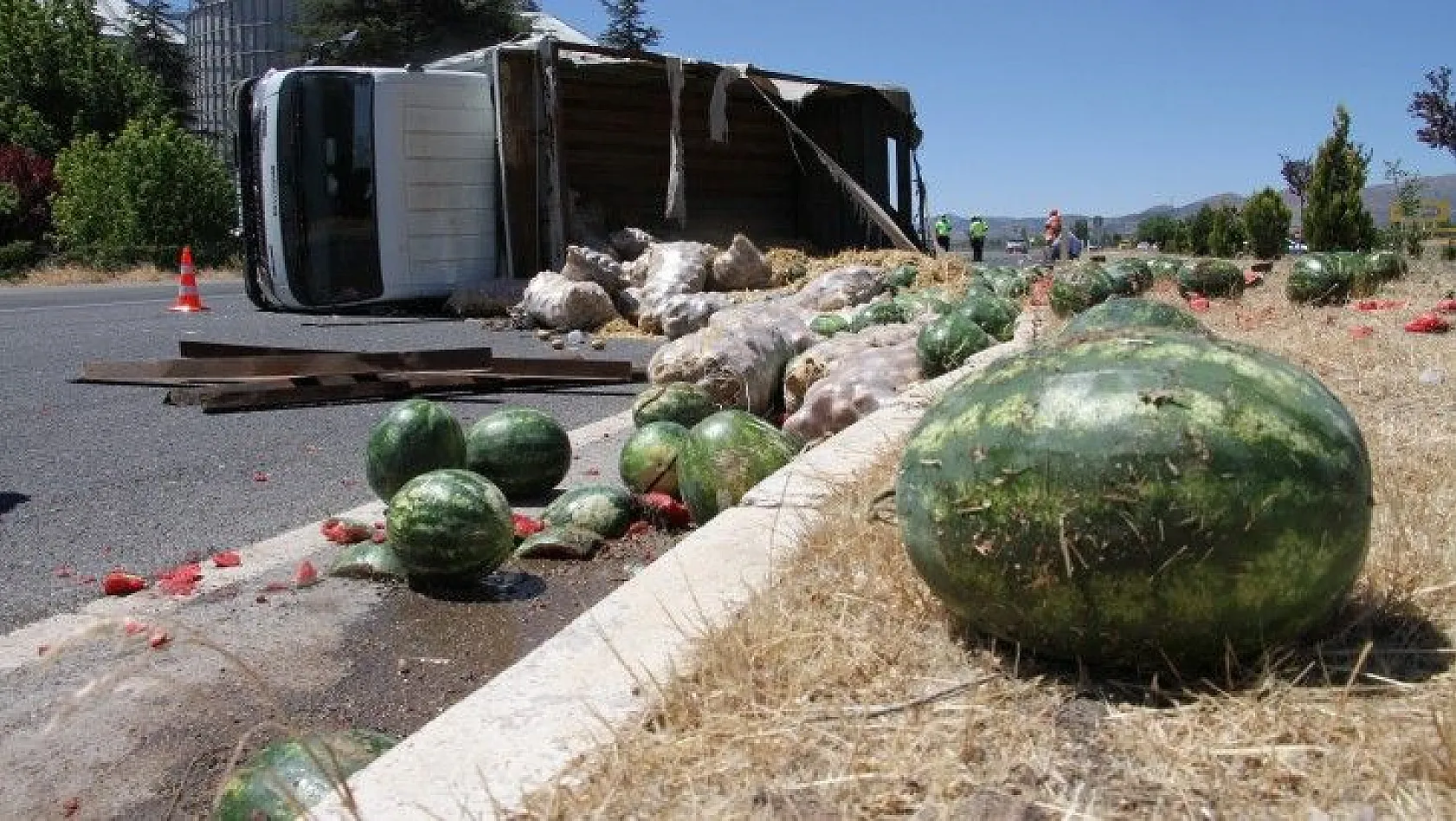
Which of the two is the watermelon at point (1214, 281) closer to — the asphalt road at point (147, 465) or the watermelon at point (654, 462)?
the asphalt road at point (147, 465)

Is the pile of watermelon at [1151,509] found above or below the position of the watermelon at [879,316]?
below

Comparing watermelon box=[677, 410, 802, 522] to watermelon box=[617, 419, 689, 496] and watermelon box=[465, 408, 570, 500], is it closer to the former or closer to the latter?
watermelon box=[617, 419, 689, 496]

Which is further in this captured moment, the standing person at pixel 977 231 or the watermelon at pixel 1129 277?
the standing person at pixel 977 231

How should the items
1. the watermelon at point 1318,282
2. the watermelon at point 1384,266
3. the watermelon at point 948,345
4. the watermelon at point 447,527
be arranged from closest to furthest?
1. the watermelon at point 447,527
2. the watermelon at point 948,345
3. the watermelon at point 1318,282
4. the watermelon at point 1384,266

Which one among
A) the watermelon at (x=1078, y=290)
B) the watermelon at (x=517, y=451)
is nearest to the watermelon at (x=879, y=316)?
the watermelon at (x=1078, y=290)

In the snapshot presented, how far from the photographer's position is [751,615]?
2.71 meters

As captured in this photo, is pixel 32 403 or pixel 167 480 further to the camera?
pixel 32 403

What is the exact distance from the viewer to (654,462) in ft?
16.9

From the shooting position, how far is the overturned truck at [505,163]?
47.3 feet

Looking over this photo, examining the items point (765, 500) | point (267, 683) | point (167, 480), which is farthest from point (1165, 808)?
point (167, 480)

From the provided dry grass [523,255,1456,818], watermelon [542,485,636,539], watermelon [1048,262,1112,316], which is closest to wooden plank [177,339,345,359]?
watermelon [542,485,636,539]

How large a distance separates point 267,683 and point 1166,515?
2.55 meters

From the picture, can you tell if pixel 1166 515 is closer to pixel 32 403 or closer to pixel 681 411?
pixel 681 411

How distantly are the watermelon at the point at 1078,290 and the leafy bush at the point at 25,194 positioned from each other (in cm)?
3410
